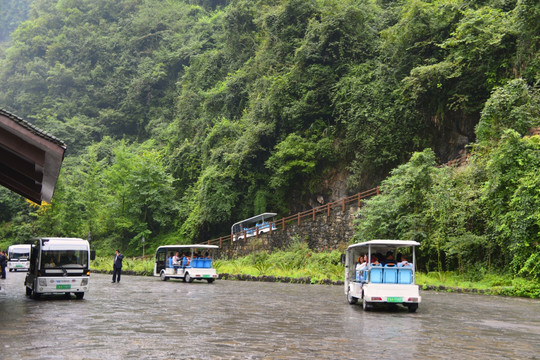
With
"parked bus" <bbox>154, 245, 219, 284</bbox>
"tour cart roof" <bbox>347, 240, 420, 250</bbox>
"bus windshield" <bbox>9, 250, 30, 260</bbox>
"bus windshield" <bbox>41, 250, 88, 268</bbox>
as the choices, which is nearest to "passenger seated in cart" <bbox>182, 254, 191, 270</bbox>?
"parked bus" <bbox>154, 245, 219, 284</bbox>

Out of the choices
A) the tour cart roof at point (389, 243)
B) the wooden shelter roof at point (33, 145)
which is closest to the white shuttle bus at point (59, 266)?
the wooden shelter roof at point (33, 145)

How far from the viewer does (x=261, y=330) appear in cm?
1050

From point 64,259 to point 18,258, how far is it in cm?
3592

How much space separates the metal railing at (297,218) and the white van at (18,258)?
17.8 meters

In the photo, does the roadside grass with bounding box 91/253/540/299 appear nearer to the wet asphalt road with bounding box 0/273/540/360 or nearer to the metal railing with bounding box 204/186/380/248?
the metal railing with bounding box 204/186/380/248

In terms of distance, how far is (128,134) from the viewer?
79.2 m

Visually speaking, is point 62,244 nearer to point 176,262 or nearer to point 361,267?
point 361,267

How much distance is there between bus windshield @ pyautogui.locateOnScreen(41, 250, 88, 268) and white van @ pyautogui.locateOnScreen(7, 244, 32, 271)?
34.7 metres

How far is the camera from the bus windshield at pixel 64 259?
1758 centimetres

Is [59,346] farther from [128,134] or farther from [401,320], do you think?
[128,134]

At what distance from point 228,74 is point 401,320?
46106 mm

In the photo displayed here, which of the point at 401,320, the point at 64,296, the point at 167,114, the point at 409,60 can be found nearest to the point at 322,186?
the point at 409,60

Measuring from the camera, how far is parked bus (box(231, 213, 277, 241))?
1613 inches

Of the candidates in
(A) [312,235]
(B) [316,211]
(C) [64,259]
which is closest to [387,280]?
(C) [64,259]
